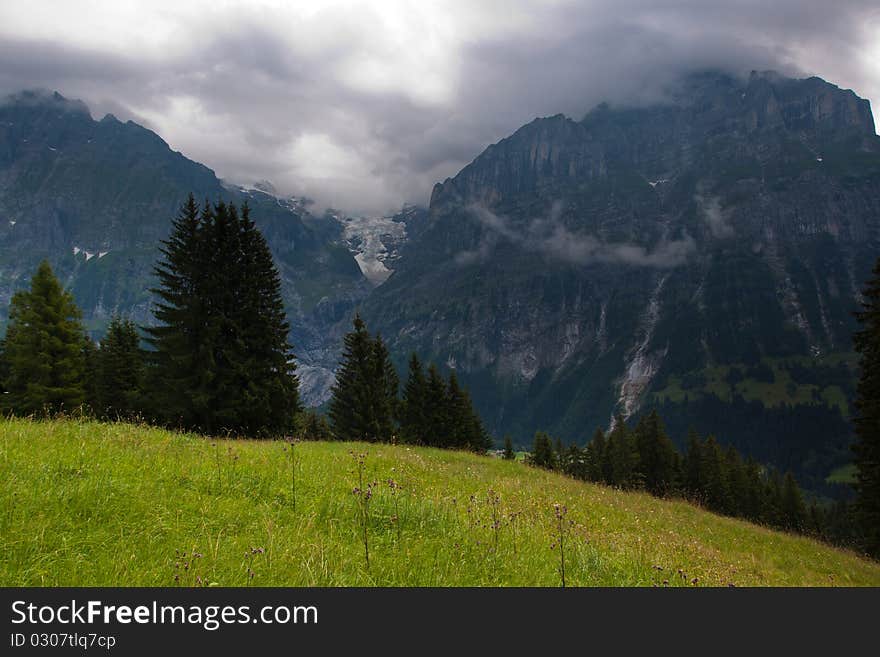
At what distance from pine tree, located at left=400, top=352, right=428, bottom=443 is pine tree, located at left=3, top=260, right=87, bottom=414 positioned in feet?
99.9

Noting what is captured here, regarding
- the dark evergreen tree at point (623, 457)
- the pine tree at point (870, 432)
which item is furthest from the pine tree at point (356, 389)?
the pine tree at point (870, 432)

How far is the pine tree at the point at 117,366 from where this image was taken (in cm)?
4216

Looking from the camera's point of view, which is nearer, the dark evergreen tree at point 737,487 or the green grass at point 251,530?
the green grass at point 251,530

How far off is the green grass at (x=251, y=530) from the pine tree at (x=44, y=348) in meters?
29.5

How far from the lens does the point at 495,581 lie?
523 centimetres

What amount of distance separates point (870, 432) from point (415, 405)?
1627 inches

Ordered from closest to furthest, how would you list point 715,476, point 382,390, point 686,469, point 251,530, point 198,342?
point 251,530 < point 198,342 < point 382,390 < point 715,476 < point 686,469

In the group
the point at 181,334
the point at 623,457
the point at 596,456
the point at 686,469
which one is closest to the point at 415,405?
the point at 623,457

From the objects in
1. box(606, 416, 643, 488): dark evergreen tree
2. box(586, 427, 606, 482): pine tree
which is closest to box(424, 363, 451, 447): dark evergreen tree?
box(606, 416, 643, 488): dark evergreen tree

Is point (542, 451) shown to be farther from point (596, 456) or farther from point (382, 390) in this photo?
point (382, 390)

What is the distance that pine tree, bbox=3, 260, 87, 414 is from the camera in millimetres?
33438

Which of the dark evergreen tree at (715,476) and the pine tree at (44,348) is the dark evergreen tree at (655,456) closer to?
the dark evergreen tree at (715,476)

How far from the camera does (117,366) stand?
4341 centimetres
